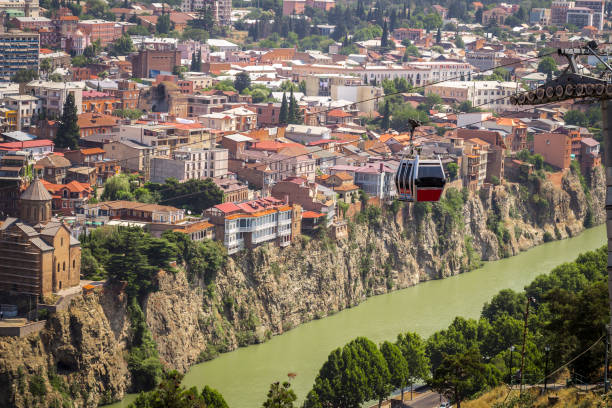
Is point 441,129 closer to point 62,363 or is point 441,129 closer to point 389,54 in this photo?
point 62,363

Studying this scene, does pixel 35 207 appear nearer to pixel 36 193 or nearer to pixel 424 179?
pixel 36 193

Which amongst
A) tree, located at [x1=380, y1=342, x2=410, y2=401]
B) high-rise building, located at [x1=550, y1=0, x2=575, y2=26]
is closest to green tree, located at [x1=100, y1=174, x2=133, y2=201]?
tree, located at [x1=380, y1=342, x2=410, y2=401]

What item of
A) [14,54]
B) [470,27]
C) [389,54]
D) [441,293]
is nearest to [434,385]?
[441,293]

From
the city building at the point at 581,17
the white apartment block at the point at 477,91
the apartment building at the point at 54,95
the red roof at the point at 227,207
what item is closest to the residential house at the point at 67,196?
the red roof at the point at 227,207

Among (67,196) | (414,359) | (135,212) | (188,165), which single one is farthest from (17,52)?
(414,359)

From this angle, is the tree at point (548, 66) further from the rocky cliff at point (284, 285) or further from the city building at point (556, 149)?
the rocky cliff at point (284, 285)

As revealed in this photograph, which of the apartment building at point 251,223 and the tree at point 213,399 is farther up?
the apartment building at point 251,223
